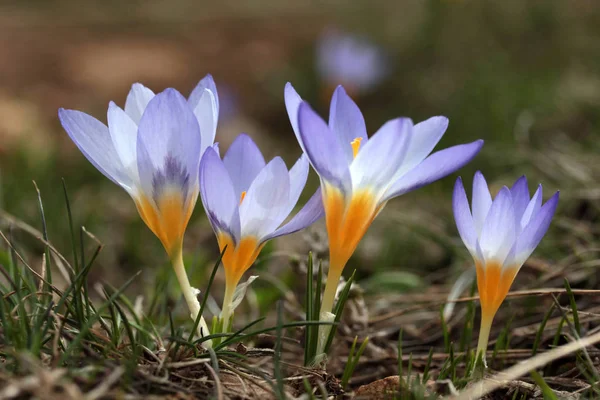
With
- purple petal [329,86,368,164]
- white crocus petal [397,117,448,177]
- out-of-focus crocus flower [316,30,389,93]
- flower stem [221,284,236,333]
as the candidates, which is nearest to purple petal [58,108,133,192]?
flower stem [221,284,236,333]

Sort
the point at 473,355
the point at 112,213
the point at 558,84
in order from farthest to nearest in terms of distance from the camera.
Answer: the point at 558,84 → the point at 112,213 → the point at 473,355

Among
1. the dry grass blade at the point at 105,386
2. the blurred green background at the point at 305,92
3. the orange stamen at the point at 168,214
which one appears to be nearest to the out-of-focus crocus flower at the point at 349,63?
the blurred green background at the point at 305,92

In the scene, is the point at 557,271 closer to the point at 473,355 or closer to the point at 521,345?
the point at 521,345

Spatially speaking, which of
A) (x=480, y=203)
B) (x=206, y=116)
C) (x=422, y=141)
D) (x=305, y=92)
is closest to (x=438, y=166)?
(x=422, y=141)

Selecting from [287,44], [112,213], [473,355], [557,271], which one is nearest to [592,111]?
[557,271]

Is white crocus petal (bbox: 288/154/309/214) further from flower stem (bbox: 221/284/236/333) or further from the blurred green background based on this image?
the blurred green background

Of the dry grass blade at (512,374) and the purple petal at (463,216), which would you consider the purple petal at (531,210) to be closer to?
the purple petal at (463,216)
